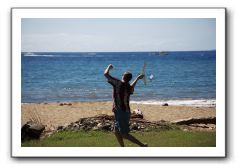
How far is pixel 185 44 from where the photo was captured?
9742 millimetres

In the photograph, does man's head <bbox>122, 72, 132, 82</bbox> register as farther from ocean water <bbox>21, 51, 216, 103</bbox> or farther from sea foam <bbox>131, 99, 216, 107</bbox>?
sea foam <bbox>131, 99, 216, 107</bbox>

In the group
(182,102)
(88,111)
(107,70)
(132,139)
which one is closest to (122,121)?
(132,139)

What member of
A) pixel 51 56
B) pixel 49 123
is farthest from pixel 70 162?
pixel 51 56

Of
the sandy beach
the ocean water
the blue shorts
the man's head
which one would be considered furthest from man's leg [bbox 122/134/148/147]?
the man's head

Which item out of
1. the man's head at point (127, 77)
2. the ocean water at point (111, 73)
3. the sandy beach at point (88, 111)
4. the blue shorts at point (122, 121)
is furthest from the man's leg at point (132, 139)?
the man's head at point (127, 77)

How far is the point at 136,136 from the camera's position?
9609mm

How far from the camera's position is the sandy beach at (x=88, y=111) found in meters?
9.62

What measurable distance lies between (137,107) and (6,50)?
1.53m

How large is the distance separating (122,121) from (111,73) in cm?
52

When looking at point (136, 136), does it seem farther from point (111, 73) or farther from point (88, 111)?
point (111, 73)

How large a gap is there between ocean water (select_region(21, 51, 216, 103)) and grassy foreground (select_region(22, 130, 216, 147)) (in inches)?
14.6

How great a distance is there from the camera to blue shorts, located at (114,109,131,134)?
955cm

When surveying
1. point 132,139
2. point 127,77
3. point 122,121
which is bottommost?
point 132,139
